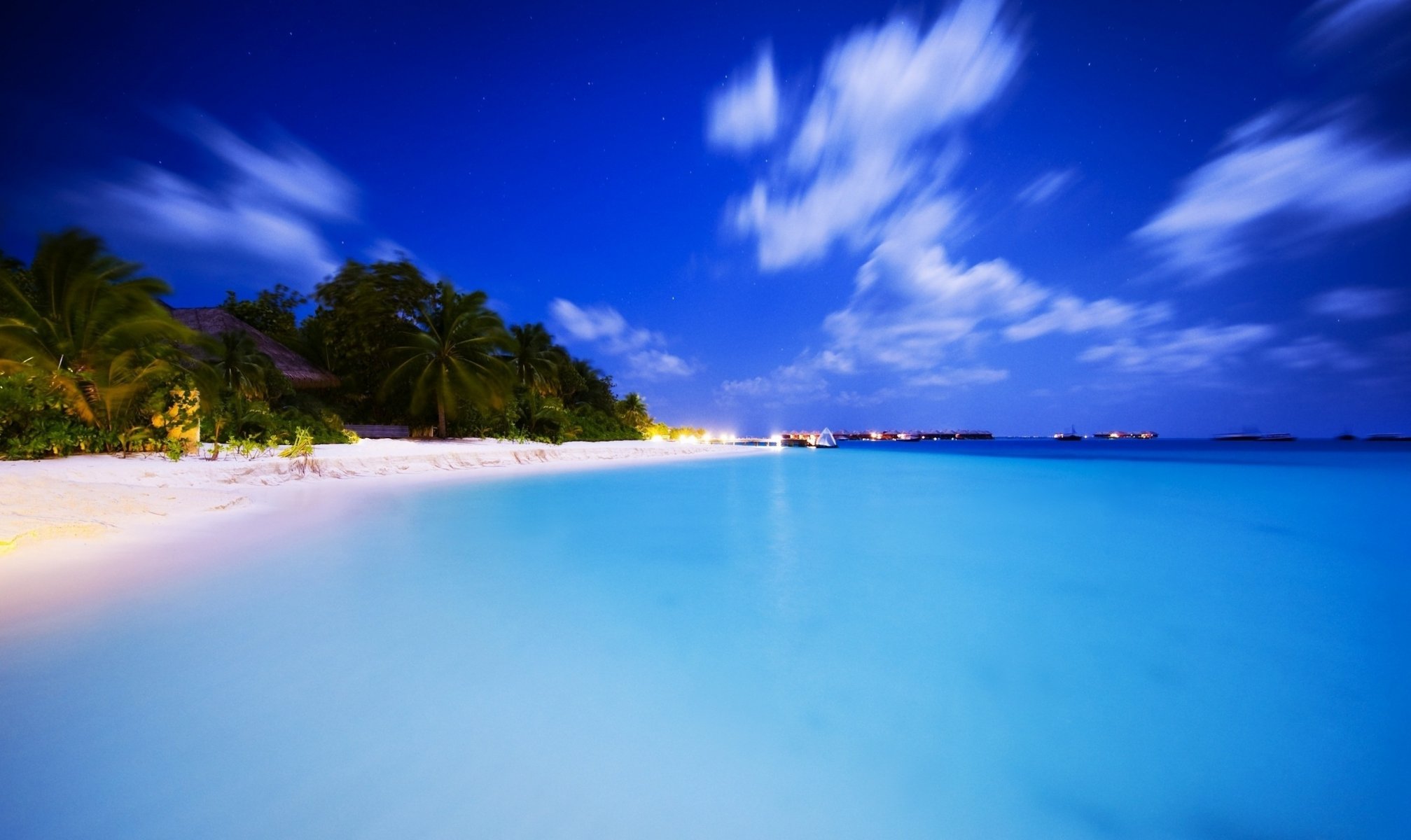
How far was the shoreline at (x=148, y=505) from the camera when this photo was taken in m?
3.93

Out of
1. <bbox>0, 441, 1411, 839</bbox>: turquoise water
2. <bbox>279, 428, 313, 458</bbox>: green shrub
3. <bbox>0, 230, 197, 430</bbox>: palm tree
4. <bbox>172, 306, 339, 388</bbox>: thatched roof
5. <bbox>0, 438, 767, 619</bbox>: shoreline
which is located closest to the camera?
<bbox>0, 441, 1411, 839</bbox>: turquoise water

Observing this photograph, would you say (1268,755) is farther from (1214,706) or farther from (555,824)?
(555,824)

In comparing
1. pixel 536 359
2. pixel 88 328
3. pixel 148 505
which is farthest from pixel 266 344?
pixel 148 505

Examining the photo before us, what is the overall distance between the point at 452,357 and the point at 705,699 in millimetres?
17282

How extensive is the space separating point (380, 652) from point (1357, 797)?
4343mm

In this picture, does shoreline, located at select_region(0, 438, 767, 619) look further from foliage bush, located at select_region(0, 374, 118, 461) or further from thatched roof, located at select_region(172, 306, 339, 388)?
thatched roof, located at select_region(172, 306, 339, 388)

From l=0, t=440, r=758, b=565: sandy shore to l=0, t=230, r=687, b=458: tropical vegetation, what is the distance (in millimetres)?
785

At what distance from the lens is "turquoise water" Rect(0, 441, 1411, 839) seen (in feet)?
5.89

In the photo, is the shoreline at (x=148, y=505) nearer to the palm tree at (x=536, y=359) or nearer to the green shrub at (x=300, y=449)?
the green shrub at (x=300, y=449)

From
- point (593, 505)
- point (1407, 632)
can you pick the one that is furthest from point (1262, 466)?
point (593, 505)

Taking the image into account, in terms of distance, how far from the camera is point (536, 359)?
26578 millimetres

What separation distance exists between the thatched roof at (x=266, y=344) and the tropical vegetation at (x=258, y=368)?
1.52ft

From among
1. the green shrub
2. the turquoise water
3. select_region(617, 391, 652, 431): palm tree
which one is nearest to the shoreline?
the green shrub

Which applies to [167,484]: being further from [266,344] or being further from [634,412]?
[634,412]
